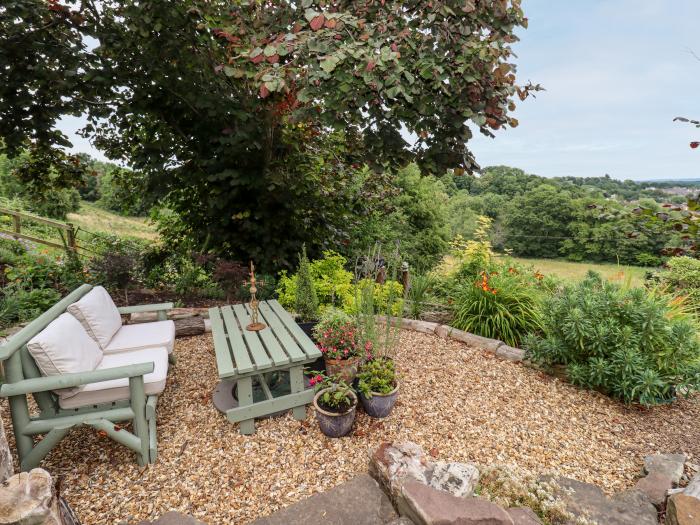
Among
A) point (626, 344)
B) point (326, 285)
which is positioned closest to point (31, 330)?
point (326, 285)

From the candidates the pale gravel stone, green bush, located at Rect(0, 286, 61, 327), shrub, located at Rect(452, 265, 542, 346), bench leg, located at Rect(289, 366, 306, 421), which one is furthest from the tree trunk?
shrub, located at Rect(452, 265, 542, 346)

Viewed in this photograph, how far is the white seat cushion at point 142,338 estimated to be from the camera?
2675 millimetres

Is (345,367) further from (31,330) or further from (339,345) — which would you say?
(31,330)

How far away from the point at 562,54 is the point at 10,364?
5971 mm

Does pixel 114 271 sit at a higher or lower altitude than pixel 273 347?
higher

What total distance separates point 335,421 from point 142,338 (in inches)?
66.8

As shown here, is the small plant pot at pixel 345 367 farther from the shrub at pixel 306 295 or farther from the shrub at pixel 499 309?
the shrub at pixel 499 309

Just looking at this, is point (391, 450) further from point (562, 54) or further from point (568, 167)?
point (568, 167)

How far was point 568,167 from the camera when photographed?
36.4 ft

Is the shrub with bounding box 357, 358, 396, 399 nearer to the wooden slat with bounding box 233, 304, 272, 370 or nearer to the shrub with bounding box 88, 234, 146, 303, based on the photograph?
the wooden slat with bounding box 233, 304, 272, 370

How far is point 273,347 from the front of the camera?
2504 millimetres

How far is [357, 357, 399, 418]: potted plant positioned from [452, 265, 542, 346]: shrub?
1800mm

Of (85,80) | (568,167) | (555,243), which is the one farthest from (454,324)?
(555,243)

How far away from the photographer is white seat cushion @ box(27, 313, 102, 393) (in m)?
1.92
